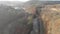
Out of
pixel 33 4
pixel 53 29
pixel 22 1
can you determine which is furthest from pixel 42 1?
pixel 53 29

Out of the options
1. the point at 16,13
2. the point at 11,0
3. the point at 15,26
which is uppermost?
the point at 11,0

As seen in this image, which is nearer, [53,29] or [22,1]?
[53,29]

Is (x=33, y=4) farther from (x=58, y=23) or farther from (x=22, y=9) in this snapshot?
→ (x=58, y=23)

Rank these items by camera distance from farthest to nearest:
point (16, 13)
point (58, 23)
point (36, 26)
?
point (16, 13)
point (36, 26)
point (58, 23)

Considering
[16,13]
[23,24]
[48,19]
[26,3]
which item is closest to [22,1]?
[26,3]

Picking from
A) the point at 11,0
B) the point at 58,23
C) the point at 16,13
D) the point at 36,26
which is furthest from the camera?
the point at 11,0

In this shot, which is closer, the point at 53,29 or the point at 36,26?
the point at 53,29

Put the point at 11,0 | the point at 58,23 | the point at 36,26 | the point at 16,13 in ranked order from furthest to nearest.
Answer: the point at 11,0
the point at 16,13
the point at 36,26
the point at 58,23

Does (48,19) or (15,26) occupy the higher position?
(48,19)

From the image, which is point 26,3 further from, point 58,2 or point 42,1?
point 58,2
